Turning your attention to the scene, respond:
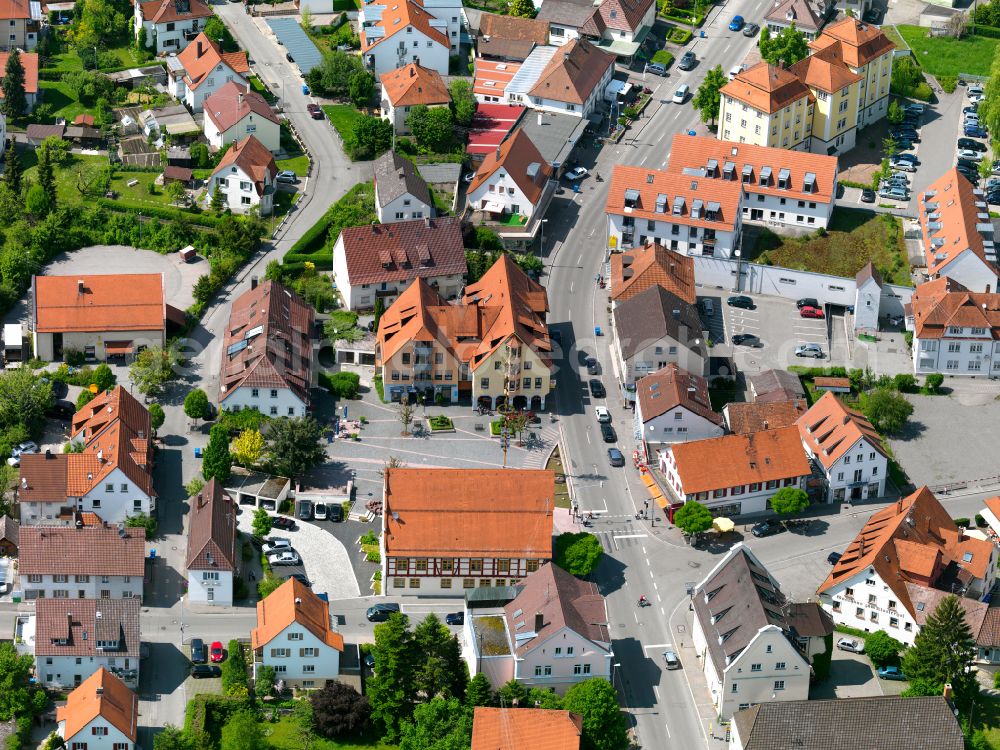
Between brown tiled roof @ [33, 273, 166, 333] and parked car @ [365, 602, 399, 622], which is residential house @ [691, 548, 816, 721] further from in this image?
brown tiled roof @ [33, 273, 166, 333]

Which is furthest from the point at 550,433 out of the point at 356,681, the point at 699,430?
the point at 356,681

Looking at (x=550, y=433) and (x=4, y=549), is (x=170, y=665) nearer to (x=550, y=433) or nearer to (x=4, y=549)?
(x=4, y=549)

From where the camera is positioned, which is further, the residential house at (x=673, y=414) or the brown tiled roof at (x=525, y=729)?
the residential house at (x=673, y=414)

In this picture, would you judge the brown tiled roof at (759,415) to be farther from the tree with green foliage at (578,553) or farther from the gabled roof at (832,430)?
the tree with green foliage at (578,553)

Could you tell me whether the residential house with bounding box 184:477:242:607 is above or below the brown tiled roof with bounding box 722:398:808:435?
below

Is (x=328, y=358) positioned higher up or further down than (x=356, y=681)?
higher up

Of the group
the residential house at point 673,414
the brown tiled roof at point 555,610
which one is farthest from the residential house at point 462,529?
the residential house at point 673,414

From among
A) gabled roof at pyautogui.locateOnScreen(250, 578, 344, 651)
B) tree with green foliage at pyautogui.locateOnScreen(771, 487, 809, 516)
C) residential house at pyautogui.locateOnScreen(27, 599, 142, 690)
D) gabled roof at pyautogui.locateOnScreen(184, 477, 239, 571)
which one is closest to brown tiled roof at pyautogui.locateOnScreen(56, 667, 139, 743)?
residential house at pyautogui.locateOnScreen(27, 599, 142, 690)
